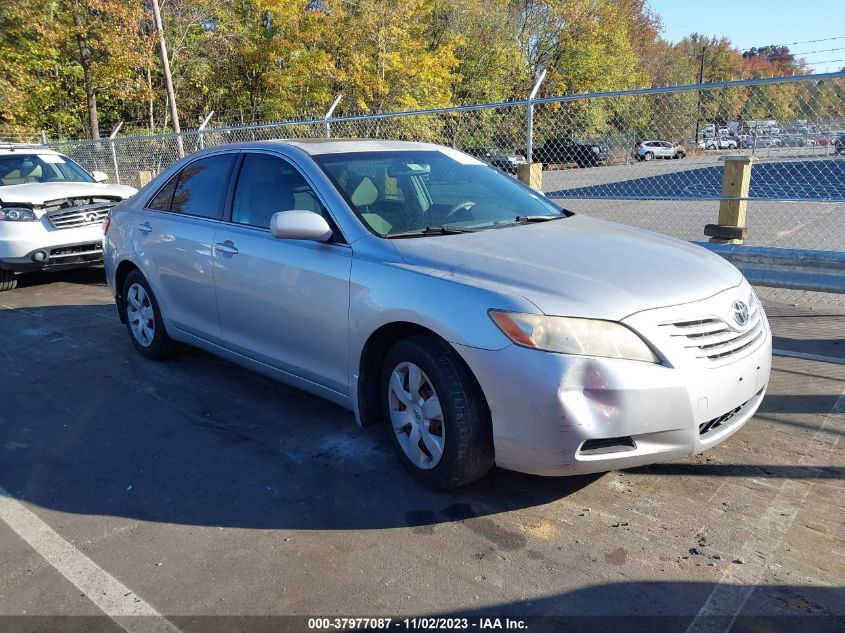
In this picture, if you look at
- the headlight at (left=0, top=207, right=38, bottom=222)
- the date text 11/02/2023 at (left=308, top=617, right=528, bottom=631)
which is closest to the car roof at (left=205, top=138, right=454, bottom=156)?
the date text 11/02/2023 at (left=308, top=617, right=528, bottom=631)

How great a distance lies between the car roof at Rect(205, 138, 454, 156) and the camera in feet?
13.9

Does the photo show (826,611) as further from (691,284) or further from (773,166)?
(773,166)

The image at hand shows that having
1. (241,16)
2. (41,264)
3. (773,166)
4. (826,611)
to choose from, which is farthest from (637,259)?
(241,16)

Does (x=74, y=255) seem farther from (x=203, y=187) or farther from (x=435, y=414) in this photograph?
(x=435, y=414)

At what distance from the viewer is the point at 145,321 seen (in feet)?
17.7

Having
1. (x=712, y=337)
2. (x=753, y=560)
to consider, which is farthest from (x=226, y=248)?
(x=753, y=560)

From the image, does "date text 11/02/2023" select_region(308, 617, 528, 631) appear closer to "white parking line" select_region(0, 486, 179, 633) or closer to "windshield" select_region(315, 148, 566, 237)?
"white parking line" select_region(0, 486, 179, 633)

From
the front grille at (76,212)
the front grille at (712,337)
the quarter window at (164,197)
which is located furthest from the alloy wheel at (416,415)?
the front grille at (76,212)

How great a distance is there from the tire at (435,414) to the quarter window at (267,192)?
1140 millimetres

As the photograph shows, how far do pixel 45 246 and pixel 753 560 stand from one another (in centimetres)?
790

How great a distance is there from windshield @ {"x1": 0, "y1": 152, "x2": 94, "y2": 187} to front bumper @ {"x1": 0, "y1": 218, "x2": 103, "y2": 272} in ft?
4.29

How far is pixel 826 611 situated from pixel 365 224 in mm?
2630

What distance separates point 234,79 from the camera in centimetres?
3228

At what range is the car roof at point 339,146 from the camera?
4242mm
